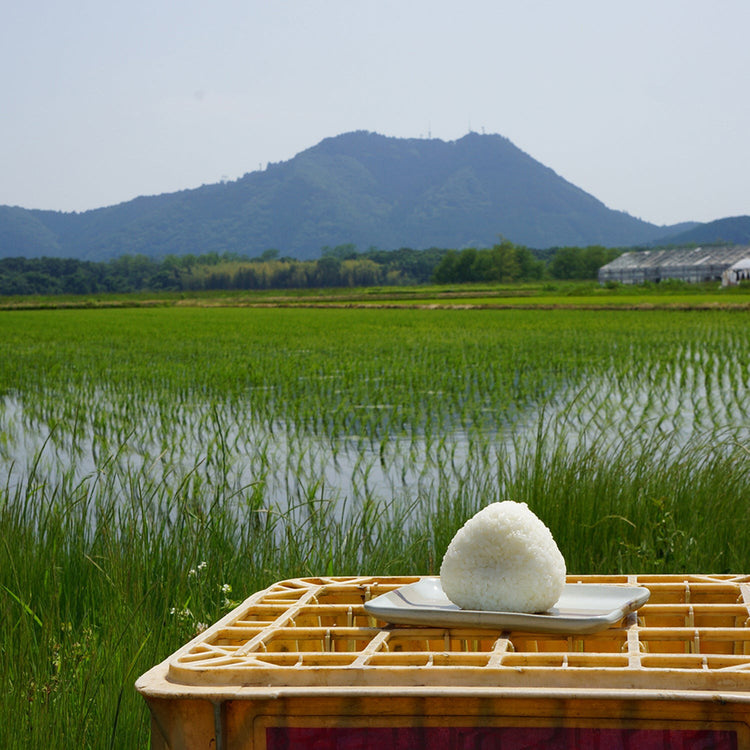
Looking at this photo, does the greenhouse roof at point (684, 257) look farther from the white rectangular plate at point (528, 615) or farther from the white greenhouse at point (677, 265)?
the white rectangular plate at point (528, 615)

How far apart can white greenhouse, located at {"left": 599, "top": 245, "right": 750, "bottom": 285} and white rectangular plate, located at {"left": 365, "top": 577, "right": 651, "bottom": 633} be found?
89095 millimetres

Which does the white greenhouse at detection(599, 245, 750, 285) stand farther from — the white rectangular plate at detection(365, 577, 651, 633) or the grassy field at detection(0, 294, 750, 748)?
the white rectangular plate at detection(365, 577, 651, 633)

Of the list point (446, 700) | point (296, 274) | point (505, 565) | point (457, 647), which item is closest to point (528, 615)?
point (505, 565)

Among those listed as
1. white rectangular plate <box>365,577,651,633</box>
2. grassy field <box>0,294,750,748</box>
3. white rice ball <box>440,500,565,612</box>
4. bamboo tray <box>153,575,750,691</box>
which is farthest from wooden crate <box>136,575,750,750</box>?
grassy field <box>0,294,750,748</box>

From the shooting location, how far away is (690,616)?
188cm

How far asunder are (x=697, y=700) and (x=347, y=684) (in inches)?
19.6

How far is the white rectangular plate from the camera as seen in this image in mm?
1714

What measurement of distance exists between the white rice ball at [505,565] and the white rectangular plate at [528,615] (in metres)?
0.04

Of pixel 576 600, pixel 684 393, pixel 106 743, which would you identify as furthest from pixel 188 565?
pixel 684 393

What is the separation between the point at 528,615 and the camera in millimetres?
1739

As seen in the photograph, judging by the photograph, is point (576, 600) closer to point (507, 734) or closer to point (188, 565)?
point (507, 734)

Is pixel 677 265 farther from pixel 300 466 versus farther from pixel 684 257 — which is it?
pixel 300 466

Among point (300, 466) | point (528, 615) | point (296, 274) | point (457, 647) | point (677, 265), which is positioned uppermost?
point (296, 274)

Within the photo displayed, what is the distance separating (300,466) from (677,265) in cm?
9415
